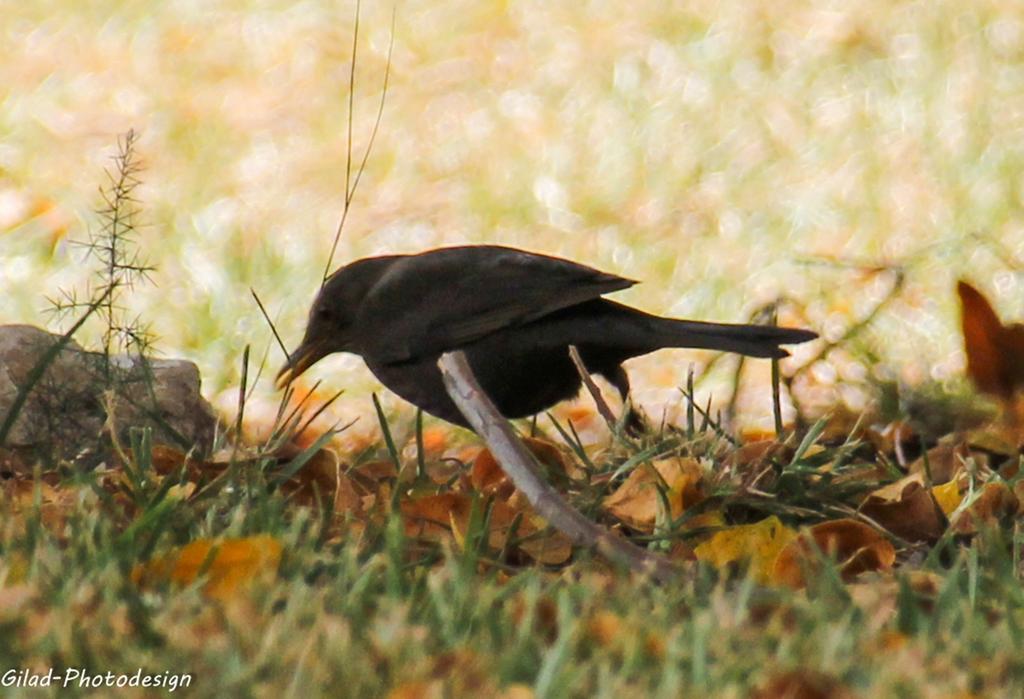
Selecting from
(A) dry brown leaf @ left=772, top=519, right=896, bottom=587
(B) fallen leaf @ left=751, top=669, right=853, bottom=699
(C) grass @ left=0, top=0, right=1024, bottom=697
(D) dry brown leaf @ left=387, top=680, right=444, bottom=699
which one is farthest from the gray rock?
(B) fallen leaf @ left=751, top=669, right=853, bottom=699

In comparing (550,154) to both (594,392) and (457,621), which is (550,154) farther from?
(457,621)

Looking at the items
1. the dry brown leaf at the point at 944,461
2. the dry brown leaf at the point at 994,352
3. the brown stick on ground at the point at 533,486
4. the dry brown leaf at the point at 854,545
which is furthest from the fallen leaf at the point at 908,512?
the dry brown leaf at the point at 994,352

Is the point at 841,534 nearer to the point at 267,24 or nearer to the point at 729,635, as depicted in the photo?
the point at 729,635

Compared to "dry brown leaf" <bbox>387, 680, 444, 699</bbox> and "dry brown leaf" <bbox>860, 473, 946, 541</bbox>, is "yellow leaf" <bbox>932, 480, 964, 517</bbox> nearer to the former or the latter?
"dry brown leaf" <bbox>860, 473, 946, 541</bbox>

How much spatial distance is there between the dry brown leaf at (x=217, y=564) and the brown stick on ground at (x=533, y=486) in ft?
1.54

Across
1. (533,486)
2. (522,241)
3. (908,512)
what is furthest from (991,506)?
(522,241)

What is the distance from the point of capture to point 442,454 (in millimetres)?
4445

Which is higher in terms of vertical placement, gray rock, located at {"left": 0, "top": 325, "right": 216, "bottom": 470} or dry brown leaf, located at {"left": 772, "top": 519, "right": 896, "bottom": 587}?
gray rock, located at {"left": 0, "top": 325, "right": 216, "bottom": 470}

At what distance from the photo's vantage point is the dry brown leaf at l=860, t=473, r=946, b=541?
11.2 feet

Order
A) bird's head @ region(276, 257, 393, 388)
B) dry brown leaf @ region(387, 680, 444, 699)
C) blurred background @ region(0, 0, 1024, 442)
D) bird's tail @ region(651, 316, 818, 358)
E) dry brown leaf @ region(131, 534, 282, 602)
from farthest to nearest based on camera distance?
blurred background @ region(0, 0, 1024, 442) → bird's head @ region(276, 257, 393, 388) → bird's tail @ region(651, 316, 818, 358) → dry brown leaf @ region(131, 534, 282, 602) → dry brown leaf @ region(387, 680, 444, 699)

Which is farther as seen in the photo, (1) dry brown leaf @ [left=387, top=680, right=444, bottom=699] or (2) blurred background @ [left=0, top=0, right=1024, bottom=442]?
(2) blurred background @ [left=0, top=0, right=1024, bottom=442]

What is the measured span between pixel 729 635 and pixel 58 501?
4.48 feet

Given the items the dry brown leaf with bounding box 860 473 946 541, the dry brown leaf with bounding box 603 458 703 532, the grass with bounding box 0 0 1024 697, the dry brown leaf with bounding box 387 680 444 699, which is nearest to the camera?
the dry brown leaf with bounding box 387 680 444 699

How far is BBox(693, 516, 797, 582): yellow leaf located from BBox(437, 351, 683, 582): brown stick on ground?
240 millimetres
